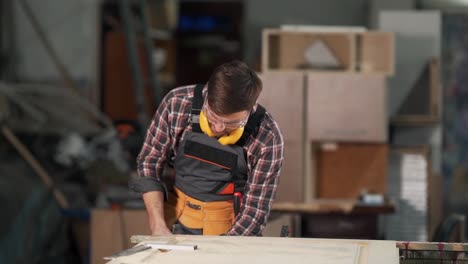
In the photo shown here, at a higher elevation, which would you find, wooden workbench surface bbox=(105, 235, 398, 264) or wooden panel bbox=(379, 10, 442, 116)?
wooden panel bbox=(379, 10, 442, 116)

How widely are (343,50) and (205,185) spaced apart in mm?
2374

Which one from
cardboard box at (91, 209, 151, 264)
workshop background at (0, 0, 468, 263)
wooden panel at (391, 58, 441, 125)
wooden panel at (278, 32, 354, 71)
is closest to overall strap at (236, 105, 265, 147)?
workshop background at (0, 0, 468, 263)

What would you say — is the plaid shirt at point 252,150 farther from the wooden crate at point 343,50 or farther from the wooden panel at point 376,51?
the wooden panel at point 376,51

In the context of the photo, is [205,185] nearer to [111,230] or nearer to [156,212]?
[156,212]

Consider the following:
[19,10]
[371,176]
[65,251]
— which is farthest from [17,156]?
[371,176]

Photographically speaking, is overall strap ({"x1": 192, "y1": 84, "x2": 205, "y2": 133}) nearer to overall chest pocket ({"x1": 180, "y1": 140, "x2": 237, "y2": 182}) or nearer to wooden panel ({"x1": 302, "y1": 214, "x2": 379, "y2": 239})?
overall chest pocket ({"x1": 180, "y1": 140, "x2": 237, "y2": 182})

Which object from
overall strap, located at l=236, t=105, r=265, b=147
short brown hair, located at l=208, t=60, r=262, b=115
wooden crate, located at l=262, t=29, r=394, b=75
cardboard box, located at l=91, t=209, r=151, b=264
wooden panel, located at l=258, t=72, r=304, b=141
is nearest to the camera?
short brown hair, located at l=208, t=60, r=262, b=115

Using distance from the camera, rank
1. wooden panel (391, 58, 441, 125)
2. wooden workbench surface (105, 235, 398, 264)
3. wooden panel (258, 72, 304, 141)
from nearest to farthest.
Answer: wooden workbench surface (105, 235, 398, 264) → wooden panel (258, 72, 304, 141) → wooden panel (391, 58, 441, 125)

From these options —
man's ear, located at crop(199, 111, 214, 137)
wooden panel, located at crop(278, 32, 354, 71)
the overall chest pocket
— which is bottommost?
the overall chest pocket

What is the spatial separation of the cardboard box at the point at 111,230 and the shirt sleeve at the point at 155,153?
1.40 meters

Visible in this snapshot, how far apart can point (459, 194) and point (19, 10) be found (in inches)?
175

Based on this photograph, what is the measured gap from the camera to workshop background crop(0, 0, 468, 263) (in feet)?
18.1

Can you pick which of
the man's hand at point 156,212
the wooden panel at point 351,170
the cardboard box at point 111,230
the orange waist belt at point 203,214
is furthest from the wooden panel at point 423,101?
the man's hand at point 156,212

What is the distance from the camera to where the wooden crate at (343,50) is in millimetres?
5691
